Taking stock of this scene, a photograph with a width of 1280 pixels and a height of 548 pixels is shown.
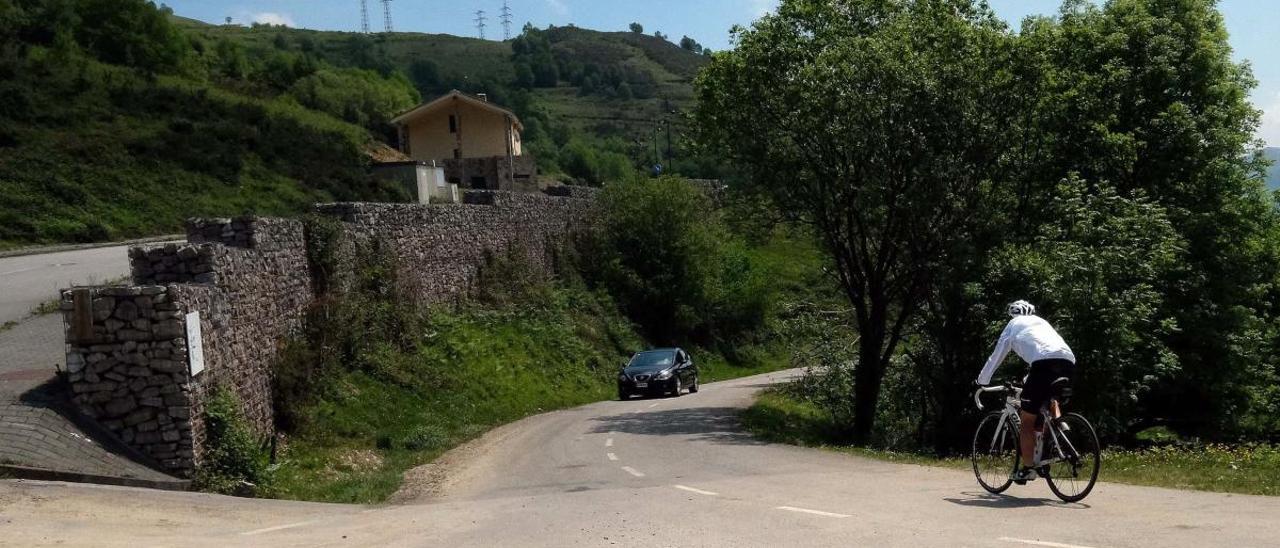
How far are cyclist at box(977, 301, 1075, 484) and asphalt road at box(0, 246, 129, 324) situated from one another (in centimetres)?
1622

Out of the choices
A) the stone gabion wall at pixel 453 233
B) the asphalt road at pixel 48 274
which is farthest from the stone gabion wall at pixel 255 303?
the asphalt road at pixel 48 274

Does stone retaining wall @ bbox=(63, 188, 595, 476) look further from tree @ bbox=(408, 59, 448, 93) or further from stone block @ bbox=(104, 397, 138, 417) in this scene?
tree @ bbox=(408, 59, 448, 93)

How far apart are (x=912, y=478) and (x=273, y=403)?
10.3 m

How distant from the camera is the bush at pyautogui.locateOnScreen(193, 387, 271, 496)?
14273 mm

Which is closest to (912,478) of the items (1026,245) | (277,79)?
(1026,245)

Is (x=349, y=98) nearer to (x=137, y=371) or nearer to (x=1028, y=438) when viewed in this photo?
(x=137, y=371)

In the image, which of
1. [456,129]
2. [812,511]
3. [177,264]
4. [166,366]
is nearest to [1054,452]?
[812,511]

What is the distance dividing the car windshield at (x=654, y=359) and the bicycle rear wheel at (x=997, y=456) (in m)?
22.9

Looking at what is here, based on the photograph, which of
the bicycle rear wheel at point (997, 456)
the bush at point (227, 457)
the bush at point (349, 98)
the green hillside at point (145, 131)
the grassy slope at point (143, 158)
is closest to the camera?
the bicycle rear wheel at point (997, 456)

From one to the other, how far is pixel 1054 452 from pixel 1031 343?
0.99 m

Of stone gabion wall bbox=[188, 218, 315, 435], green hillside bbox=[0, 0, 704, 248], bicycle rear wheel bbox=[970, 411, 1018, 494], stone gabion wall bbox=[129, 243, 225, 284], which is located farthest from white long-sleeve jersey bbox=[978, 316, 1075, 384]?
green hillside bbox=[0, 0, 704, 248]

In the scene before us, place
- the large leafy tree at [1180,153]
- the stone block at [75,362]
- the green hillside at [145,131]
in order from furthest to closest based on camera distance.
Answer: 1. the green hillside at [145,131]
2. the large leafy tree at [1180,153]
3. the stone block at [75,362]

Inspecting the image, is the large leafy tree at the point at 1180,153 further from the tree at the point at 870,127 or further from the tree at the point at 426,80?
the tree at the point at 426,80

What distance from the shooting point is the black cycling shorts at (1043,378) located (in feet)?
34.9
